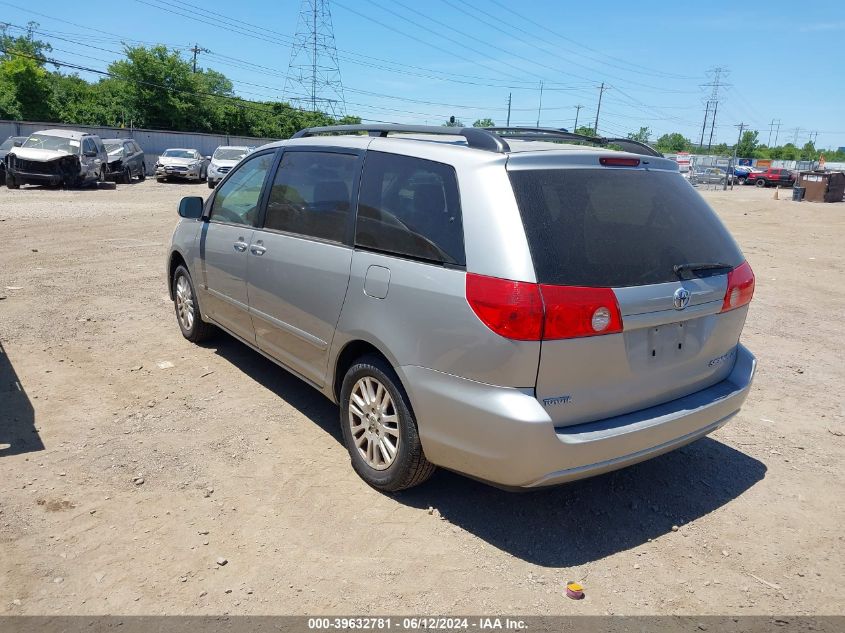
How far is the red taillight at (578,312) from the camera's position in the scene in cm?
291

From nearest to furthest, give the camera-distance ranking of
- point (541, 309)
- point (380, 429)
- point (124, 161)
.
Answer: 1. point (541, 309)
2. point (380, 429)
3. point (124, 161)

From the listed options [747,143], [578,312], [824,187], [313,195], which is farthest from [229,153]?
[747,143]

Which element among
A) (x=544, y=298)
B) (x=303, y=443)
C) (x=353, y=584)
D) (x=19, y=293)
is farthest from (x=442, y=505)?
(x=19, y=293)

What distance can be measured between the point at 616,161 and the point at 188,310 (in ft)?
14.0

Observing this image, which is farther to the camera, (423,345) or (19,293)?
(19,293)

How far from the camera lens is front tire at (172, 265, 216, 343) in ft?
19.8

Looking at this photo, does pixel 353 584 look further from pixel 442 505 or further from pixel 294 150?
pixel 294 150

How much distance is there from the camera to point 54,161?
22125 millimetres

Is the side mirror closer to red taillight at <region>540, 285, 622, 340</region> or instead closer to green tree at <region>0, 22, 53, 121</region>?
red taillight at <region>540, 285, 622, 340</region>

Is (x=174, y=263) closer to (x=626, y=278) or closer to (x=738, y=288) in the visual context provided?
(x=626, y=278)

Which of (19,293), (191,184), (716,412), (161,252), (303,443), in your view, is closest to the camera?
(716,412)

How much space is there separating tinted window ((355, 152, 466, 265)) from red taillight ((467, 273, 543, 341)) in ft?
0.88

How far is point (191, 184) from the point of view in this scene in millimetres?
30359

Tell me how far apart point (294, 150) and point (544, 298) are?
2481mm
